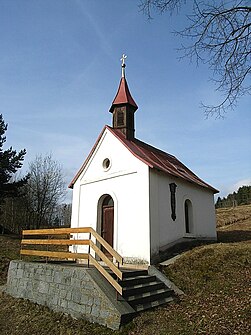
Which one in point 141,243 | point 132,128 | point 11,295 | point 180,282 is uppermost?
point 132,128

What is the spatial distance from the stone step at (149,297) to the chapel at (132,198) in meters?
2.18

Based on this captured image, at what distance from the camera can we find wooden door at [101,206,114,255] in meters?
12.9

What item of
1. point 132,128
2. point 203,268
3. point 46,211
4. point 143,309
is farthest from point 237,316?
point 46,211

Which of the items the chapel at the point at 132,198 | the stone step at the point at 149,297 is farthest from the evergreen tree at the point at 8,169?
→ the stone step at the point at 149,297

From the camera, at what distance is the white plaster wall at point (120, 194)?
1135 cm

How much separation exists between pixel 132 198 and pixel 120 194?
74 centimetres

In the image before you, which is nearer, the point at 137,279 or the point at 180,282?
the point at 137,279

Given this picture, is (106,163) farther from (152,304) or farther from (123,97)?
(152,304)

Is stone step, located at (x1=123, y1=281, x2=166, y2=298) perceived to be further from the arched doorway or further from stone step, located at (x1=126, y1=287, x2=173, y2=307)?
the arched doorway

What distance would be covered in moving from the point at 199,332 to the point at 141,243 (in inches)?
197

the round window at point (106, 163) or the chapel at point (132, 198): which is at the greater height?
the round window at point (106, 163)

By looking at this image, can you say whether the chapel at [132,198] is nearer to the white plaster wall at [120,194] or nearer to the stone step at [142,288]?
the white plaster wall at [120,194]

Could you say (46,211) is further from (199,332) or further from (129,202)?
(199,332)

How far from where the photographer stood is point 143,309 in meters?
7.45
